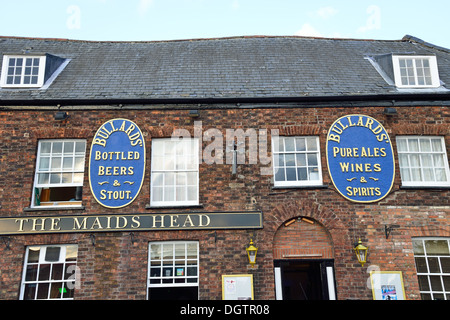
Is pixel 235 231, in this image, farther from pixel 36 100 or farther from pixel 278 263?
pixel 36 100

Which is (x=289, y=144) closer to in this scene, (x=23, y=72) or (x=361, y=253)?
(x=361, y=253)

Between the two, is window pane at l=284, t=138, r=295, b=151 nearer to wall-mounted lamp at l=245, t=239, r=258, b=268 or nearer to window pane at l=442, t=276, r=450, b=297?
wall-mounted lamp at l=245, t=239, r=258, b=268

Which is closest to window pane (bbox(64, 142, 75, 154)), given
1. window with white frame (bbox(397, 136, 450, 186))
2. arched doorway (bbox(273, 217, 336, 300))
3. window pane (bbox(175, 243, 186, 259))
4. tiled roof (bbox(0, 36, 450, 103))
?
tiled roof (bbox(0, 36, 450, 103))

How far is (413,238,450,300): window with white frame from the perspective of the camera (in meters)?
9.84

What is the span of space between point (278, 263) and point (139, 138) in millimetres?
5141

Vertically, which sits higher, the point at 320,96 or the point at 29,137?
→ the point at 320,96

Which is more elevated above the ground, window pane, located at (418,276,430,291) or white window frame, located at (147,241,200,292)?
white window frame, located at (147,241,200,292)

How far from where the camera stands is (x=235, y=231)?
33.3 feet

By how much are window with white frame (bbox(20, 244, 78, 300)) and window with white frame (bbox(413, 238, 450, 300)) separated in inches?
352

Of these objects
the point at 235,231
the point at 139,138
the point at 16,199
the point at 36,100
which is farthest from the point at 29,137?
the point at 235,231

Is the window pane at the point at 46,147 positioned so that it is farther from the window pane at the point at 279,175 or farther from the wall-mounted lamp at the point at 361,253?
the wall-mounted lamp at the point at 361,253

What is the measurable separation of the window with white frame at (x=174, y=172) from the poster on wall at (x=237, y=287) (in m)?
2.20

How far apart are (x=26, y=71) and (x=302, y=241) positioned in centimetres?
987
